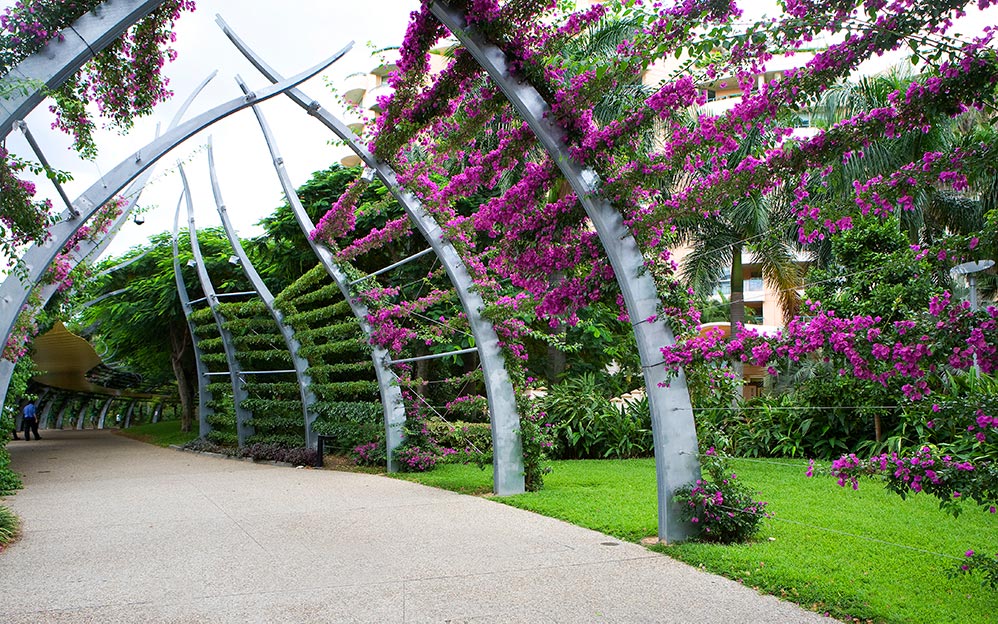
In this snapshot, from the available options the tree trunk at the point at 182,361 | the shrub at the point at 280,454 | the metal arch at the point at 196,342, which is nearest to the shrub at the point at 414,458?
the shrub at the point at 280,454

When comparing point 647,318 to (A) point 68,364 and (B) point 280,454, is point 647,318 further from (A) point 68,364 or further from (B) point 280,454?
(A) point 68,364

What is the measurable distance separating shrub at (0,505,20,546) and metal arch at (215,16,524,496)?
467 centimetres

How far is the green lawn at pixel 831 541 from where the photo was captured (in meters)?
4.19

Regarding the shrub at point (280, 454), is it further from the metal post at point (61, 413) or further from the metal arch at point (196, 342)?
the metal post at point (61, 413)

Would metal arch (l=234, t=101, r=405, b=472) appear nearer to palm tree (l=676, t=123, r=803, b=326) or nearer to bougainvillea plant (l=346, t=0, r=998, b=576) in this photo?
bougainvillea plant (l=346, t=0, r=998, b=576)

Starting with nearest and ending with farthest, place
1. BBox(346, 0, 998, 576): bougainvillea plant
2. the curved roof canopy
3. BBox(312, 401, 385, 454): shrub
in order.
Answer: BBox(346, 0, 998, 576): bougainvillea plant < BBox(312, 401, 385, 454): shrub < the curved roof canopy

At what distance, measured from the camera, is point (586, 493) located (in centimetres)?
870

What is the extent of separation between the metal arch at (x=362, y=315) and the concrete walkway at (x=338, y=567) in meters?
2.35

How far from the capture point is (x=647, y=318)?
5750mm

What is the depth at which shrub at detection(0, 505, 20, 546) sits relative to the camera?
652cm

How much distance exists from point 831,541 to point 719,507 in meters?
0.90

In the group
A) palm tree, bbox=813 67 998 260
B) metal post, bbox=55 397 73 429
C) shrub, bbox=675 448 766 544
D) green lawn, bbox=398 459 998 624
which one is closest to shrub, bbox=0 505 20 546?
green lawn, bbox=398 459 998 624

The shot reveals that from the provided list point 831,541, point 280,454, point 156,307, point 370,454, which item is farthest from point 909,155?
point 156,307

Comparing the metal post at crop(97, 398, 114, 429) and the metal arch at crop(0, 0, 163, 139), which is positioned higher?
the metal arch at crop(0, 0, 163, 139)
